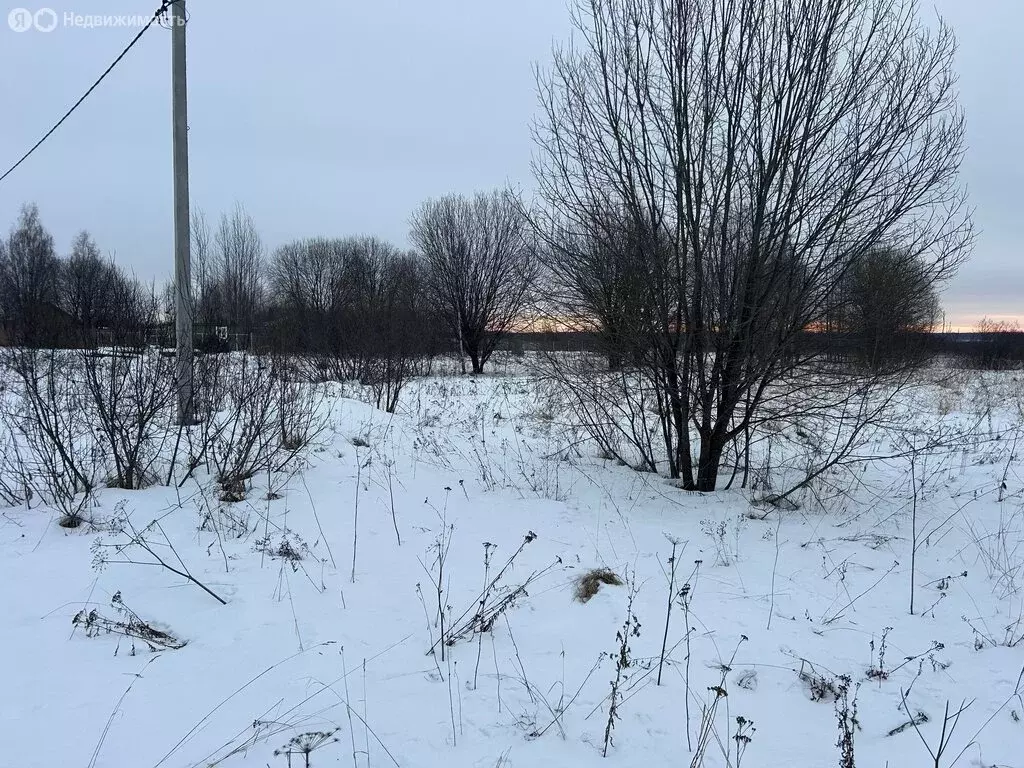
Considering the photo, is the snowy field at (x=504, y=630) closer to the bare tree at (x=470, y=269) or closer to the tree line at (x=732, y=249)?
the tree line at (x=732, y=249)

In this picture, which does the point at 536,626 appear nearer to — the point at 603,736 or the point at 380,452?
the point at 603,736

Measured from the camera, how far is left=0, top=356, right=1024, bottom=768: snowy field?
232 centimetres

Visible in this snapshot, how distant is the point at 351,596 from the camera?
139 inches

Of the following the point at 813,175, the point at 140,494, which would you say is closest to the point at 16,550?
the point at 140,494

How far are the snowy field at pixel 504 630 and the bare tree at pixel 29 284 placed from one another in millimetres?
1574

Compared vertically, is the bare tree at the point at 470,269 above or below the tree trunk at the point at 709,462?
above

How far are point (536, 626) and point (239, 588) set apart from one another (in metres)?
1.84

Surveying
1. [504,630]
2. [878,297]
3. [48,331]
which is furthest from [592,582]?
[48,331]

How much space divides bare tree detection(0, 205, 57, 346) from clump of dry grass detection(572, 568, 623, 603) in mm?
4958

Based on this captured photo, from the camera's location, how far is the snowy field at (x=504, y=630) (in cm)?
232

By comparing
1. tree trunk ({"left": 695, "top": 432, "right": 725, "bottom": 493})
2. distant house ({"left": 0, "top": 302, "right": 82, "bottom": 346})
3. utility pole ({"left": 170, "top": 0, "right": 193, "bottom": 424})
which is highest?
utility pole ({"left": 170, "top": 0, "right": 193, "bottom": 424})

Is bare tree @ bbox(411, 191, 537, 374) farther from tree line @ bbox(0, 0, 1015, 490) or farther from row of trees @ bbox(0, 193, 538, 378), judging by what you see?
tree line @ bbox(0, 0, 1015, 490)

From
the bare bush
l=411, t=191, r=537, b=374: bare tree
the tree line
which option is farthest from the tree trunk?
l=411, t=191, r=537, b=374: bare tree

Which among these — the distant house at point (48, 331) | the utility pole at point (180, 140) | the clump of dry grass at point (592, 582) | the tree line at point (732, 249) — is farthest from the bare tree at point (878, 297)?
the distant house at point (48, 331)
